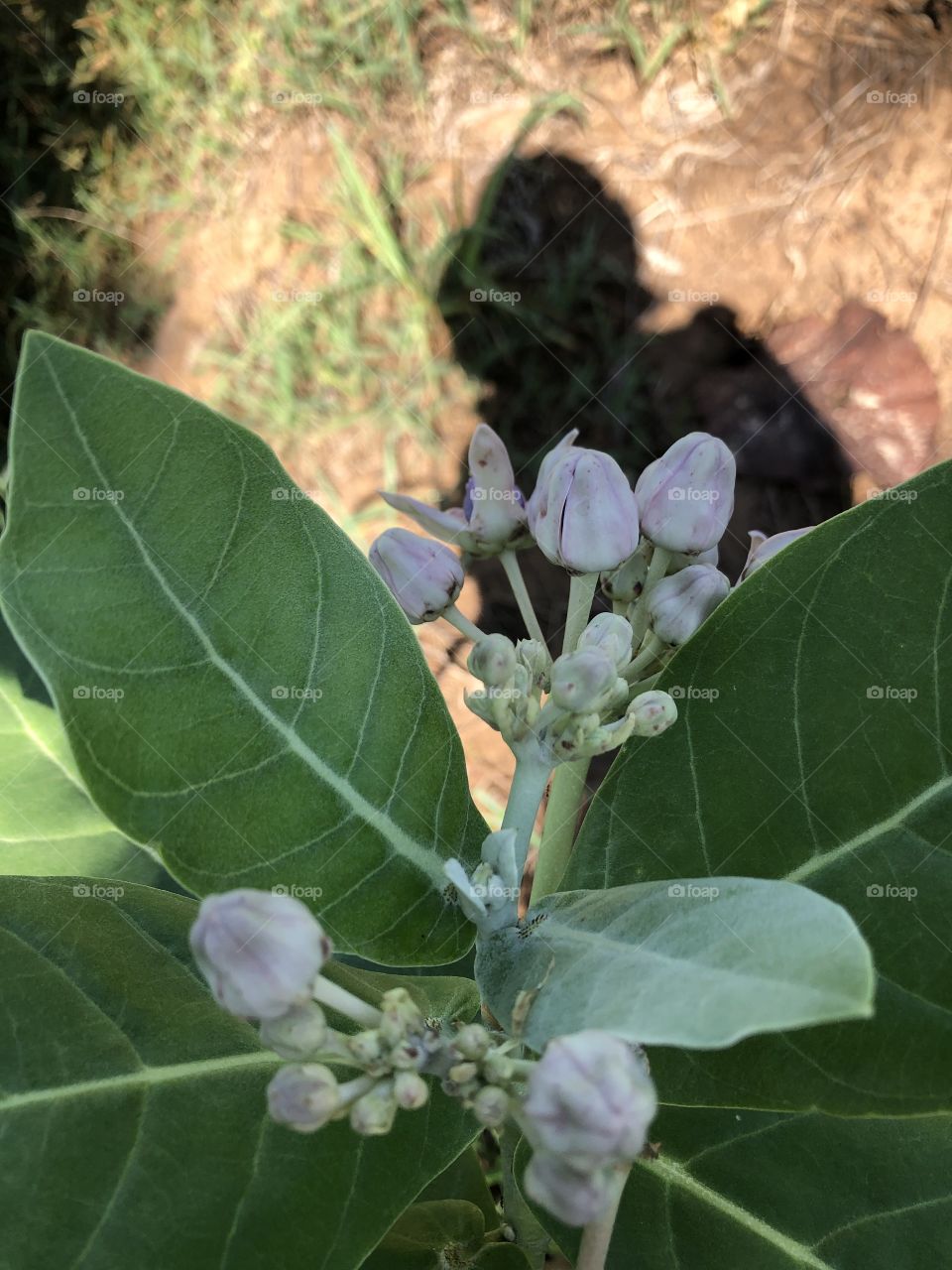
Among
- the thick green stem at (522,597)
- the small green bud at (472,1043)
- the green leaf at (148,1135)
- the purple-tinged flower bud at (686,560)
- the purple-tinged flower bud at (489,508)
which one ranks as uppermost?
the purple-tinged flower bud at (489,508)

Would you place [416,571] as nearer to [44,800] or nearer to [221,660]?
[221,660]

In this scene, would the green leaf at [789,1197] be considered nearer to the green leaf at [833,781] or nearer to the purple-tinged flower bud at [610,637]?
the green leaf at [833,781]

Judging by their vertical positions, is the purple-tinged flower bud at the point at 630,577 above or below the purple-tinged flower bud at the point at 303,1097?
above

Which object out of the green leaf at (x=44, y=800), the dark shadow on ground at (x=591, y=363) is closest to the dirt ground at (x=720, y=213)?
the dark shadow on ground at (x=591, y=363)

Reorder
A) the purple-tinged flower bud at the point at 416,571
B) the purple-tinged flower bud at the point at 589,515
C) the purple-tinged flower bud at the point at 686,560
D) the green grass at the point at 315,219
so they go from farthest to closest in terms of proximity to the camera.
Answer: the green grass at the point at 315,219, the purple-tinged flower bud at the point at 416,571, the purple-tinged flower bud at the point at 686,560, the purple-tinged flower bud at the point at 589,515

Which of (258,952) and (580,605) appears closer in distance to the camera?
(258,952)

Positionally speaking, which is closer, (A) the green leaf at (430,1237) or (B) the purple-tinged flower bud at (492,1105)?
(B) the purple-tinged flower bud at (492,1105)

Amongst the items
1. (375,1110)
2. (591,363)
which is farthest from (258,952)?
(591,363)

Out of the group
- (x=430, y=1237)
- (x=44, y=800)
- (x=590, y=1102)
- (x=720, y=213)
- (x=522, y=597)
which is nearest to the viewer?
(x=590, y=1102)
